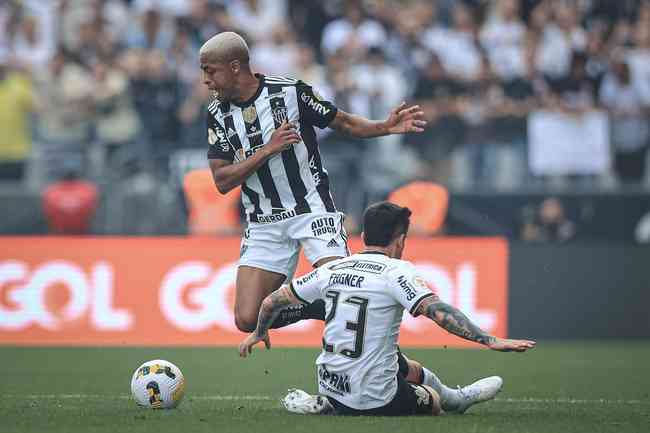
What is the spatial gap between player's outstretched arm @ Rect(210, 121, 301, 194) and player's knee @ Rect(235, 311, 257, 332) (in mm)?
898

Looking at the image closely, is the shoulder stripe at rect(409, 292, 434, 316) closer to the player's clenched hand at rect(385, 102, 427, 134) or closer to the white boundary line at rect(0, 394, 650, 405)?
the player's clenched hand at rect(385, 102, 427, 134)

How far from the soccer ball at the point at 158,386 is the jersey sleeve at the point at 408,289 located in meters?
1.73

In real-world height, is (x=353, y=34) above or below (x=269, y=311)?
above

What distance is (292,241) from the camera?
28.5 ft

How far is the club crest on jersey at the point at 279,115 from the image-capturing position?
8.42m

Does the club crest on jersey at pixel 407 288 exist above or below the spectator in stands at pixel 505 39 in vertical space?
below

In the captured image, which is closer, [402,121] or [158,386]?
[158,386]

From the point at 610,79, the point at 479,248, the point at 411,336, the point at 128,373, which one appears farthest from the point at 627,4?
the point at 128,373

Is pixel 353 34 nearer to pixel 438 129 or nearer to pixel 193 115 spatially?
pixel 438 129

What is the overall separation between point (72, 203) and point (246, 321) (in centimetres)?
719

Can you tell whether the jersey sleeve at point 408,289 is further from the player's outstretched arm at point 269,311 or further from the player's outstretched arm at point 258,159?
the player's outstretched arm at point 258,159

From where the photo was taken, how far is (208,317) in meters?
14.3

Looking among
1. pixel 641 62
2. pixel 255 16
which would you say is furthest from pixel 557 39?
pixel 255 16

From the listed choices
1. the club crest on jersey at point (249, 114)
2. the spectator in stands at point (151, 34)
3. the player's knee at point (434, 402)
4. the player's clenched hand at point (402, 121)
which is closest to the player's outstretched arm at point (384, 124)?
the player's clenched hand at point (402, 121)
